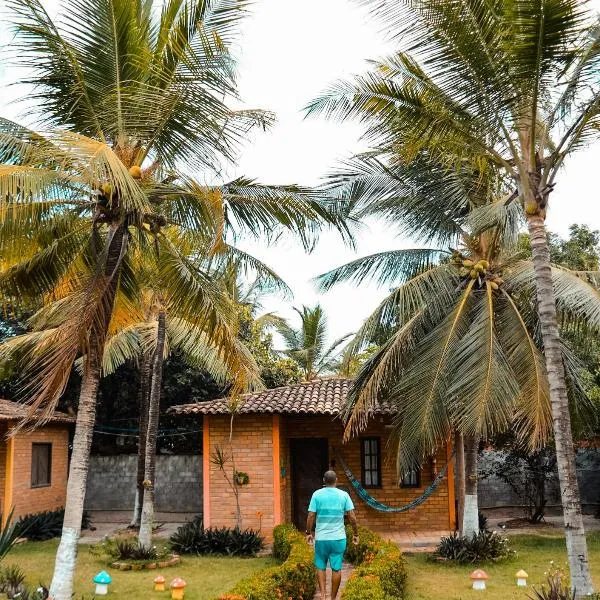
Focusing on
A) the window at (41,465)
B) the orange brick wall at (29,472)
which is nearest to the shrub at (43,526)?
the orange brick wall at (29,472)

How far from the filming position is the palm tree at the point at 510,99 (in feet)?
20.8

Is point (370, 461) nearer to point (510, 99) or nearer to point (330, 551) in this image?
point (330, 551)

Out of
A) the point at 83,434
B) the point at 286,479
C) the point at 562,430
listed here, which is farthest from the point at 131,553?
the point at 562,430

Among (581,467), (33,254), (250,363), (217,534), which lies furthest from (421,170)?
(581,467)

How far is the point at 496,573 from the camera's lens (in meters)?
10.3

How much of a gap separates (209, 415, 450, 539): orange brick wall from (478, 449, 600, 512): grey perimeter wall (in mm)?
3548

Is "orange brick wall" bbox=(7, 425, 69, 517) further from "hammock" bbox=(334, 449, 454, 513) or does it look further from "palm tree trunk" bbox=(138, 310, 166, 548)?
"hammock" bbox=(334, 449, 454, 513)

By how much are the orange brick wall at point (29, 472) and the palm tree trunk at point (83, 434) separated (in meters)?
→ 7.86

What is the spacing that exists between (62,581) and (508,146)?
21.1 feet

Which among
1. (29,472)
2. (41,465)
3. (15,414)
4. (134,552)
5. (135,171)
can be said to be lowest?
(134,552)

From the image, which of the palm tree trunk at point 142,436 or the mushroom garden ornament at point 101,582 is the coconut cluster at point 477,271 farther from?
the palm tree trunk at point 142,436

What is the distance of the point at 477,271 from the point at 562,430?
4681mm

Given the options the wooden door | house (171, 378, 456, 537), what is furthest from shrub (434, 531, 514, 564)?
the wooden door

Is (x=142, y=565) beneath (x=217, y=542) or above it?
A: beneath
